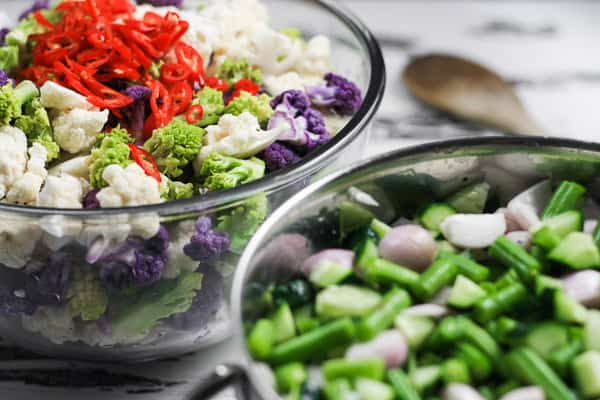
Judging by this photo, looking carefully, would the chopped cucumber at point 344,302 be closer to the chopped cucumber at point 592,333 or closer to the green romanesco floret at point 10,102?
the chopped cucumber at point 592,333

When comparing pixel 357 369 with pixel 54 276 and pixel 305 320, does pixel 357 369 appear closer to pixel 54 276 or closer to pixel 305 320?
pixel 305 320

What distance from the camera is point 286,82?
154 cm

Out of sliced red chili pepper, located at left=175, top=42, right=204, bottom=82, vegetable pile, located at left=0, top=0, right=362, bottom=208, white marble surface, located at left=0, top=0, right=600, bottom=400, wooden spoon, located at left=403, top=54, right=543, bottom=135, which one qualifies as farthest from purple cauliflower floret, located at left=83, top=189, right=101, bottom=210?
wooden spoon, located at left=403, top=54, right=543, bottom=135

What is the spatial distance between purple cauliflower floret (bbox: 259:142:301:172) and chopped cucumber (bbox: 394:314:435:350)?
417 millimetres

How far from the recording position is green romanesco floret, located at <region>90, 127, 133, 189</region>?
1.24 m

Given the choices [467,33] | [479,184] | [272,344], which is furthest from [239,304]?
[467,33]

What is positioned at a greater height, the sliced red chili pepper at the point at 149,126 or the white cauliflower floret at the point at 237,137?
the white cauliflower floret at the point at 237,137

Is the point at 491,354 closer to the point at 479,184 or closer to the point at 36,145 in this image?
the point at 479,184

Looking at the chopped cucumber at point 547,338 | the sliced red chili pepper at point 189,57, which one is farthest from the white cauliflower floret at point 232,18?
the chopped cucumber at point 547,338

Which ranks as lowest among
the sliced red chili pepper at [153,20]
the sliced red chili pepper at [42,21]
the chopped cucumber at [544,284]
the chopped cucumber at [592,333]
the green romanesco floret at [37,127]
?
the green romanesco floret at [37,127]

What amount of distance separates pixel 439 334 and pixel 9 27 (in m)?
1.17

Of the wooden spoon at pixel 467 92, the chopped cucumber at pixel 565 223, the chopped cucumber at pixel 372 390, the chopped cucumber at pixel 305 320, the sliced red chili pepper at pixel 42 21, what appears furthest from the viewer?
the wooden spoon at pixel 467 92

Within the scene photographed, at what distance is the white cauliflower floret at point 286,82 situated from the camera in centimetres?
153

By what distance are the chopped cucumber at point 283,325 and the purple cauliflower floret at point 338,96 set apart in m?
0.57
